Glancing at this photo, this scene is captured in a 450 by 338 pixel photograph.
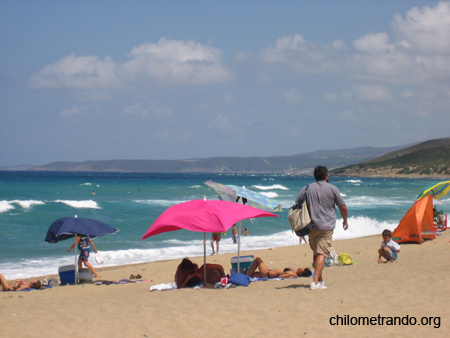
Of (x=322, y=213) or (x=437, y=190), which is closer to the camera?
(x=322, y=213)

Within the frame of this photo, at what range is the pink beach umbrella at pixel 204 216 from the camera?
7.34 meters

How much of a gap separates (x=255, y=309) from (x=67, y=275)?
5.66m

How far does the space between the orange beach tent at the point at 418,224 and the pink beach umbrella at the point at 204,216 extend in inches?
296

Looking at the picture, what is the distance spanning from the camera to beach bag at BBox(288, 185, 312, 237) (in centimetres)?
648

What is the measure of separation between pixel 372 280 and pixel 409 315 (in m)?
2.31

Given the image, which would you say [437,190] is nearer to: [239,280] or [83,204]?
[239,280]

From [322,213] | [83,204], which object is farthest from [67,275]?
[83,204]

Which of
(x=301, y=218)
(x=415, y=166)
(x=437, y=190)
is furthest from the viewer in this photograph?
(x=415, y=166)

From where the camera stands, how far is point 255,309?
5.97 m

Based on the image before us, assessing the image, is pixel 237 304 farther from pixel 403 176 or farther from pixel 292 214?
pixel 403 176

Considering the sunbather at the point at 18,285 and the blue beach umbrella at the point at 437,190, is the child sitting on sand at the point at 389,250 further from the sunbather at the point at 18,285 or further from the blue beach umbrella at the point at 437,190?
the sunbather at the point at 18,285

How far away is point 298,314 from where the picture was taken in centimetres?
566

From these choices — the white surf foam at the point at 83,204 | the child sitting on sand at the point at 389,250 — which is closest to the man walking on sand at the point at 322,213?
the child sitting on sand at the point at 389,250

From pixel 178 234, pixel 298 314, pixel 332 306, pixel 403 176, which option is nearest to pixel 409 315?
pixel 332 306
